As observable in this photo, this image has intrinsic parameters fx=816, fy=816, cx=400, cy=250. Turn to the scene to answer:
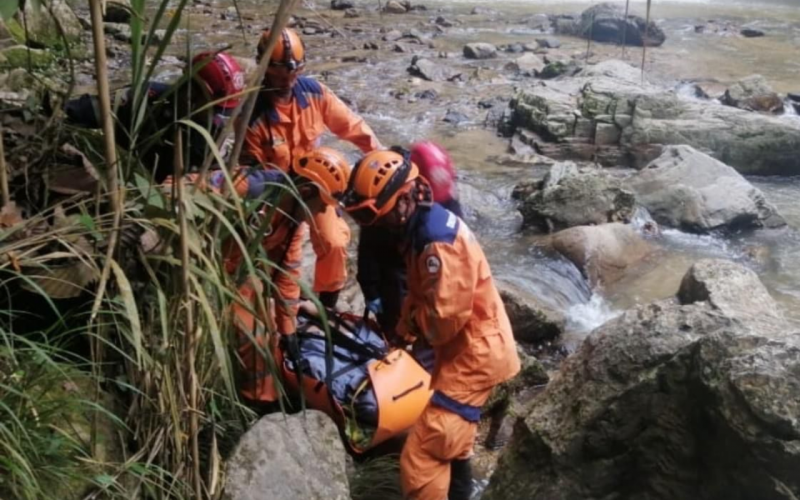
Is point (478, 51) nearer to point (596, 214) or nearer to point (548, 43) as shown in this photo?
point (548, 43)

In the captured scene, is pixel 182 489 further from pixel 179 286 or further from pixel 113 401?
pixel 179 286

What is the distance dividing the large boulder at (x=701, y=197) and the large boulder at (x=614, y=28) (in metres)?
8.83

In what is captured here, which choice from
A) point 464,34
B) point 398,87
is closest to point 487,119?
point 398,87

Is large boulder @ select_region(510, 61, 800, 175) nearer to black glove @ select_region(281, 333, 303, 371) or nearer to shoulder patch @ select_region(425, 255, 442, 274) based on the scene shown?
black glove @ select_region(281, 333, 303, 371)

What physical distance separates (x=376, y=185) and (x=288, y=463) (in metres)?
1.07

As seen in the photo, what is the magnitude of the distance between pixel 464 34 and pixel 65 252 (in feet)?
51.4

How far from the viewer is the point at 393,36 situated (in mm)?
15953

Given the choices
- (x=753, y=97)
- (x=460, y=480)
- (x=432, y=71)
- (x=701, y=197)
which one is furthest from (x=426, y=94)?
(x=460, y=480)

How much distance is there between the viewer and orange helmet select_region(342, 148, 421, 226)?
3.12m

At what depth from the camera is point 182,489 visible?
2398 mm

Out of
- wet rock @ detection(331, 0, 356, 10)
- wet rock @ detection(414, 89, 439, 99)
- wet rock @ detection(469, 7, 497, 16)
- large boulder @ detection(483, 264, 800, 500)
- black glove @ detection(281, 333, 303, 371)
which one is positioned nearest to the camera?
large boulder @ detection(483, 264, 800, 500)

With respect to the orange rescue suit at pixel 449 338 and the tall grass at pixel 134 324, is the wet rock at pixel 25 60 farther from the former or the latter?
the orange rescue suit at pixel 449 338

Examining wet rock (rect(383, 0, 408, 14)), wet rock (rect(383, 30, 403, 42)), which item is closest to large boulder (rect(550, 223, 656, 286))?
wet rock (rect(383, 30, 403, 42))

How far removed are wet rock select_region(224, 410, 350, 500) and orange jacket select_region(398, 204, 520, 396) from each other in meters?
0.61
